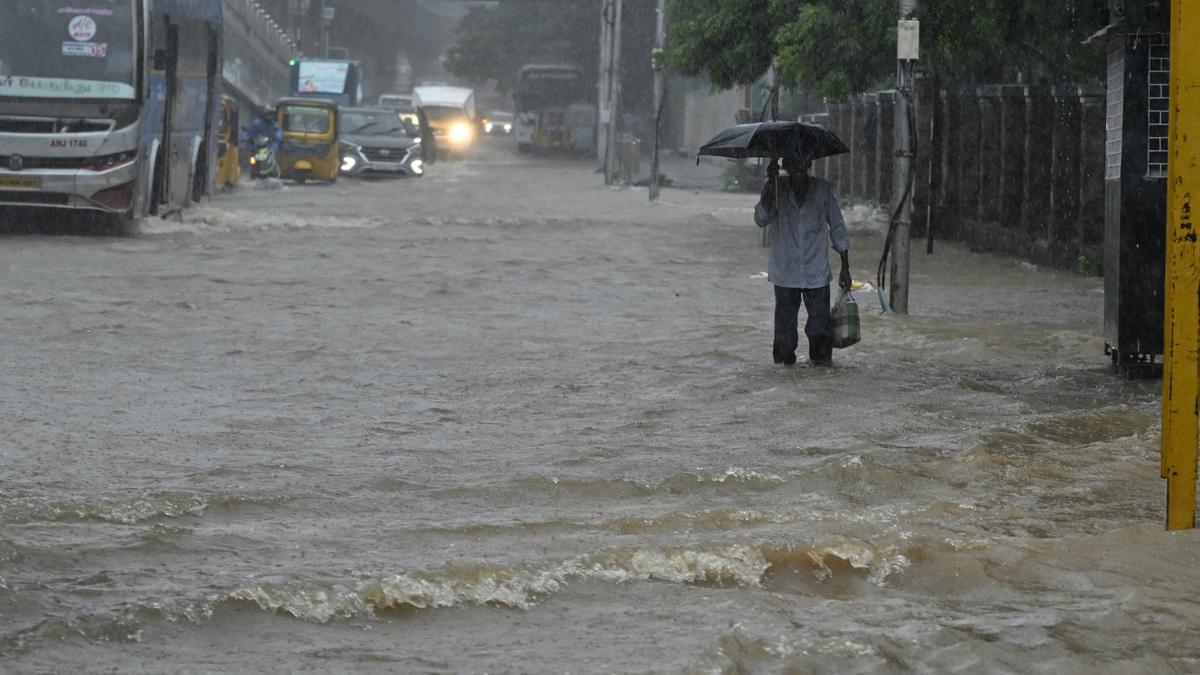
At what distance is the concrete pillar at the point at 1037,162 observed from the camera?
19.2 m

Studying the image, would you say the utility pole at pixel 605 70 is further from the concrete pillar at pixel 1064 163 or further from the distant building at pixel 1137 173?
the distant building at pixel 1137 173

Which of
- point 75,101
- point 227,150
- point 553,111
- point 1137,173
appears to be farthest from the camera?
point 553,111

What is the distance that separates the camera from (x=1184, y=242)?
6.31m

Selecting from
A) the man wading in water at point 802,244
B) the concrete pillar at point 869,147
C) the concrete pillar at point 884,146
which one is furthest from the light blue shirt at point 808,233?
the concrete pillar at point 869,147

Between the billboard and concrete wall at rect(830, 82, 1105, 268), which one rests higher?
the billboard

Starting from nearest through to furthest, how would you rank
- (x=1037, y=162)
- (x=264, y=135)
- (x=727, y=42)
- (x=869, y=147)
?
(x=1037, y=162), (x=727, y=42), (x=869, y=147), (x=264, y=135)

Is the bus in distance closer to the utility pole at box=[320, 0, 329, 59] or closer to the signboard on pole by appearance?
the utility pole at box=[320, 0, 329, 59]

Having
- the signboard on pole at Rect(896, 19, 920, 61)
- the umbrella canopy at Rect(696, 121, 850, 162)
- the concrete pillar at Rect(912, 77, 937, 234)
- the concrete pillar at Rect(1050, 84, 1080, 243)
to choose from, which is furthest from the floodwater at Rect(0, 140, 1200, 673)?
the concrete pillar at Rect(912, 77, 937, 234)

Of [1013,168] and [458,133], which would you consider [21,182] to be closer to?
[1013,168]

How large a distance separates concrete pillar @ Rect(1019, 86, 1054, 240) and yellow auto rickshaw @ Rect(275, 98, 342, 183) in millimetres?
22380

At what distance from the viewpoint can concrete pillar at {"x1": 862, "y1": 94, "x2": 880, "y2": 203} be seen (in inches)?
1096

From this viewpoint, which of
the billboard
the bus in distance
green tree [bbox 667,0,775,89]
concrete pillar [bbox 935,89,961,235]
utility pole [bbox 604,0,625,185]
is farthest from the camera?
the bus in distance

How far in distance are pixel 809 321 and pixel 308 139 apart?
29260 mm

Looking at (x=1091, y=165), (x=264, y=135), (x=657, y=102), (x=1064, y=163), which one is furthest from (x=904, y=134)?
(x=264, y=135)
